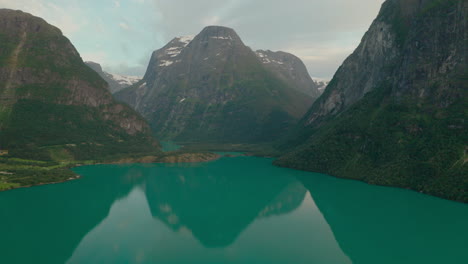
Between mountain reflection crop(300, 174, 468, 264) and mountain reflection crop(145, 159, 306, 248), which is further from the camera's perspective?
mountain reflection crop(145, 159, 306, 248)

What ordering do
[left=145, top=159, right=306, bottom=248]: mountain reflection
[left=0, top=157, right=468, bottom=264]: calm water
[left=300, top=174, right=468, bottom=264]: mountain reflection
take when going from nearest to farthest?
[left=0, top=157, right=468, bottom=264]: calm water, [left=300, top=174, right=468, bottom=264]: mountain reflection, [left=145, top=159, right=306, bottom=248]: mountain reflection

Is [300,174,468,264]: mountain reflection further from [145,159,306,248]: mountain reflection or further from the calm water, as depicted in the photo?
[145,159,306,248]: mountain reflection

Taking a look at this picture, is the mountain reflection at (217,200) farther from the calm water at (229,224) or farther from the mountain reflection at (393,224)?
the mountain reflection at (393,224)

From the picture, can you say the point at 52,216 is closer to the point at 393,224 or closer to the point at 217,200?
the point at 217,200

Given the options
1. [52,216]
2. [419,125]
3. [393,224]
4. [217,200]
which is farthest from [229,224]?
[419,125]

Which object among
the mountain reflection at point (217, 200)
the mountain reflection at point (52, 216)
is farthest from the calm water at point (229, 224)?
the mountain reflection at point (217, 200)

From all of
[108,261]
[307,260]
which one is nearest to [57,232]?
[108,261]

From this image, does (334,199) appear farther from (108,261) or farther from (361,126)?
(108,261)

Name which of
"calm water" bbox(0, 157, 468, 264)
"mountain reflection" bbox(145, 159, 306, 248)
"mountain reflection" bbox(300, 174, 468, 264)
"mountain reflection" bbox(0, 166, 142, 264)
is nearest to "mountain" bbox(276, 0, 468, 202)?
"calm water" bbox(0, 157, 468, 264)
